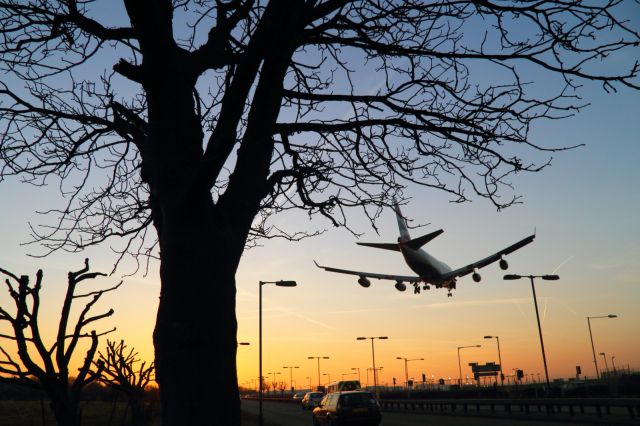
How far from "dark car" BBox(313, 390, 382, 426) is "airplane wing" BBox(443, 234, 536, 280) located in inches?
962

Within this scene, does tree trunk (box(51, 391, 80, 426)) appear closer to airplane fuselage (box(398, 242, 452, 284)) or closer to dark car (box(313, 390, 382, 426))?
dark car (box(313, 390, 382, 426))

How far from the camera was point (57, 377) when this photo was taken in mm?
3895

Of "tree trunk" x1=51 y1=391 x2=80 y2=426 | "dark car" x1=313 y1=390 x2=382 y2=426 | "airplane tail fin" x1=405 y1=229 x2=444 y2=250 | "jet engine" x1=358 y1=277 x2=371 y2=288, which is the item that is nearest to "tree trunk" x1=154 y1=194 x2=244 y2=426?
"tree trunk" x1=51 y1=391 x2=80 y2=426

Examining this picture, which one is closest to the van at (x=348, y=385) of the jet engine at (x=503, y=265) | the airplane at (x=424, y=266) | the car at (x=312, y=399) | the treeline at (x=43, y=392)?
the car at (x=312, y=399)

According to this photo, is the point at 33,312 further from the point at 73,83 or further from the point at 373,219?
the point at 373,219

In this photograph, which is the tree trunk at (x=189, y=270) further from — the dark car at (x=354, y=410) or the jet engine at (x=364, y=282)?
the jet engine at (x=364, y=282)

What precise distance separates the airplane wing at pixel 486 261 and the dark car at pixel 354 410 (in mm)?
24444

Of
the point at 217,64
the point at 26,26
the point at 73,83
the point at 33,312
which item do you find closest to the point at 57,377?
the point at 33,312

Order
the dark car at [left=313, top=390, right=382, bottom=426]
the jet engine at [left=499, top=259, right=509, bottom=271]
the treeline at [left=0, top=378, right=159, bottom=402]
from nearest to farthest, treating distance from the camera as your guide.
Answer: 1. the treeline at [left=0, top=378, right=159, bottom=402]
2. the dark car at [left=313, top=390, right=382, bottom=426]
3. the jet engine at [left=499, top=259, right=509, bottom=271]

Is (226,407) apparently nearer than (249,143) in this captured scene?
Yes

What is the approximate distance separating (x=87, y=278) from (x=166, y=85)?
164cm

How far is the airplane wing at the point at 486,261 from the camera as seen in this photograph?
4322cm

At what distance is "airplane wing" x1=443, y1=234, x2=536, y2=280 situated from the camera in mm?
43219

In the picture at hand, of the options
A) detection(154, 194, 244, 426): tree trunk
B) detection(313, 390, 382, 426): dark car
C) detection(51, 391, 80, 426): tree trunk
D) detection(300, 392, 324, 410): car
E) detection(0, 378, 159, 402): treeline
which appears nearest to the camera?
detection(154, 194, 244, 426): tree trunk
